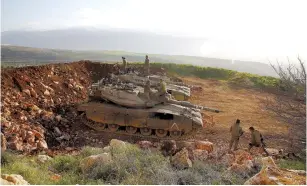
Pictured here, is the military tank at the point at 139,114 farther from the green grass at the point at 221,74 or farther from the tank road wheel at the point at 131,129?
the green grass at the point at 221,74

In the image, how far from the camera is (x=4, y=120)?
1250 centimetres

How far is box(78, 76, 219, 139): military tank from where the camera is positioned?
14.2 m

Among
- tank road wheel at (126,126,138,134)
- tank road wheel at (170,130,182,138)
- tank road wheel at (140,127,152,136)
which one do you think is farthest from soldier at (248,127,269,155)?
tank road wheel at (126,126,138,134)

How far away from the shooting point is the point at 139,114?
14484 millimetres

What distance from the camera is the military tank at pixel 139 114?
14227 millimetres

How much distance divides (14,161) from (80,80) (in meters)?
15.0

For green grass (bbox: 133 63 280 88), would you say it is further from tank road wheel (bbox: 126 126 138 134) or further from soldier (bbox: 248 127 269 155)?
soldier (bbox: 248 127 269 155)

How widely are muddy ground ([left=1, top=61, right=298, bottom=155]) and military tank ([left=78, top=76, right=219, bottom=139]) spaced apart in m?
0.48

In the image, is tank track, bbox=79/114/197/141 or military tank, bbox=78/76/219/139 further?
tank track, bbox=79/114/197/141

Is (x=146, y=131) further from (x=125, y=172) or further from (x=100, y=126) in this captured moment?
(x=125, y=172)

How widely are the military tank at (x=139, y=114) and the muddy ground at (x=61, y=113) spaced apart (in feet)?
1.58

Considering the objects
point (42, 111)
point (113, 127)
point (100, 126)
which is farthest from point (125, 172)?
point (42, 111)

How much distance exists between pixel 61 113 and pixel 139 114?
3942 millimetres

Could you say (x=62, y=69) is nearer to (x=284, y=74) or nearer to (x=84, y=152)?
(x=84, y=152)
